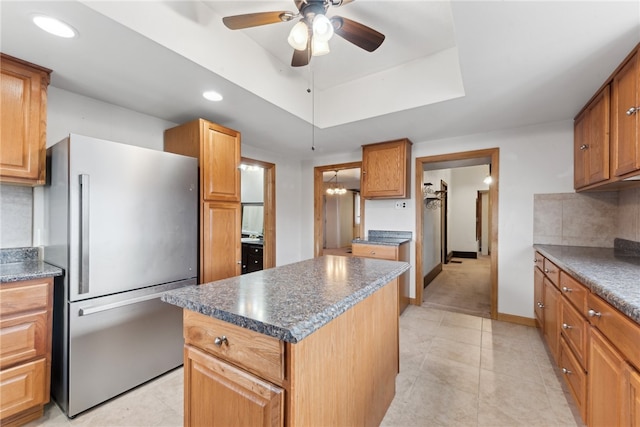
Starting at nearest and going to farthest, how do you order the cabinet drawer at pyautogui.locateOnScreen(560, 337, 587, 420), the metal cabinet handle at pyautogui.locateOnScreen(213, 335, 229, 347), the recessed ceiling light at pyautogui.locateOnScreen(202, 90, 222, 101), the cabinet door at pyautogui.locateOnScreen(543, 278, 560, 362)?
the metal cabinet handle at pyautogui.locateOnScreen(213, 335, 229, 347), the cabinet drawer at pyautogui.locateOnScreen(560, 337, 587, 420), the cabinet door at pyautogui.locateOnScreen(543, 278, 560, 362), the recessed ceiling light at pyautogui.locateOnScreen(202, 90, 222, 101)

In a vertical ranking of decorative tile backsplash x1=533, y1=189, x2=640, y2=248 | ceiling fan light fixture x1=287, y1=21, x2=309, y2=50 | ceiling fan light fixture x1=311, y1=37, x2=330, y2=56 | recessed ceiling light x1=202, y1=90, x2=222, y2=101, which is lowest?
decorative tile backsplash x1=533, y1=189, x2=640, y2=248

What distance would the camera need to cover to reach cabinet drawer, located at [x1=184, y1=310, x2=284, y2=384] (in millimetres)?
830

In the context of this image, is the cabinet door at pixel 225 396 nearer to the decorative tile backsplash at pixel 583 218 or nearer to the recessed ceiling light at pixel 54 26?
the recessed ceiling light at pixel 54 26

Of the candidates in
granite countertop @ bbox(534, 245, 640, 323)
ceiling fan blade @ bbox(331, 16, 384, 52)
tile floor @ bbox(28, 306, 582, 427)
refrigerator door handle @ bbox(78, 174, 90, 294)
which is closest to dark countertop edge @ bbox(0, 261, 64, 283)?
refrigerator door handle @ bbox(78, 174, 90, 294)

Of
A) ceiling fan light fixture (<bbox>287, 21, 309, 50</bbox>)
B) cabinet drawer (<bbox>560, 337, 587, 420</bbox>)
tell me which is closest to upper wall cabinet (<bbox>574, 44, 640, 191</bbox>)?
cabinet drawer (<bbox>560, 337, 587, 420</bbox>)

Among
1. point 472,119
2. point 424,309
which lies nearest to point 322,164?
point 472,119

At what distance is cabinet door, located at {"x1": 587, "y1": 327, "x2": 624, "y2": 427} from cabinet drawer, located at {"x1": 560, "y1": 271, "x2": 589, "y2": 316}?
152mm

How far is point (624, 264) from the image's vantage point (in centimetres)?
172

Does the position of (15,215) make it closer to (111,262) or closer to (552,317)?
(111,262)

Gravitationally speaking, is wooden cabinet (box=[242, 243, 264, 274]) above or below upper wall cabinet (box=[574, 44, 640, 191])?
below

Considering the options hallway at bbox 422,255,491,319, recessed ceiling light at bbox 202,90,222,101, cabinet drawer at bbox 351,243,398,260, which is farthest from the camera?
hallway at bbox 422,255,491,319

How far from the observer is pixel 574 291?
5.10ft

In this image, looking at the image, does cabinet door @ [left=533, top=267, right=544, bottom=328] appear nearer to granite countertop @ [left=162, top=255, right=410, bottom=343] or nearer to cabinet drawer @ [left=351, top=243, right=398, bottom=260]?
cabinet drawer @ [left=351, top=243, right=398, bottom=260]

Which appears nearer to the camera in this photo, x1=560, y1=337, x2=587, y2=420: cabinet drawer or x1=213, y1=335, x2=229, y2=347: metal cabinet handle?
x1=213, y1=335, x2=229, y2=347: metal cabinet handle
